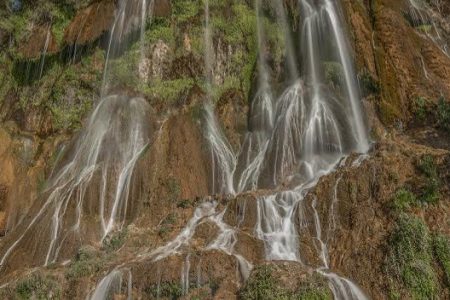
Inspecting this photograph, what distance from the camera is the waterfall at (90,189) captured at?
18938 millimetres

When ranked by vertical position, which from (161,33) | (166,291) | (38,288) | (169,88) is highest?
(161,33)

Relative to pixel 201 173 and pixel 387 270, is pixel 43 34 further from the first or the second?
pixel 387 270

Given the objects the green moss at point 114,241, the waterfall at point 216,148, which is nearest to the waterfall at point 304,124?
the waterfall at point 216,148

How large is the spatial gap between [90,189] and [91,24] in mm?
11005

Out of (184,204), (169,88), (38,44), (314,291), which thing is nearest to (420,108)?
(184,204)

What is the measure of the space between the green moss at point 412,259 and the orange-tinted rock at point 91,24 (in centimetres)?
1856

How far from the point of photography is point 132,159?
21.8 metres

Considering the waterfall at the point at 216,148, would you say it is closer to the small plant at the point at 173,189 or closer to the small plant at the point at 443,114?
the small plant at the point at 173,189

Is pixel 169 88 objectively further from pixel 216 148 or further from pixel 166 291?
pixel 166 291

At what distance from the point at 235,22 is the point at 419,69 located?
9124 millimetres

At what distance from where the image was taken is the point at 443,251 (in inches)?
546

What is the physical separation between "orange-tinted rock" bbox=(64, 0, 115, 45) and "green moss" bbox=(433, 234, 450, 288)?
19302 millimetres

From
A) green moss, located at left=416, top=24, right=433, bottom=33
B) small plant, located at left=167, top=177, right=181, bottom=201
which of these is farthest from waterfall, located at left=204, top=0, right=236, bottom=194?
green moss, located at left=416, top=24, right=433, bottom=33

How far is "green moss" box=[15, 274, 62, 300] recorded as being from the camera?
15500mm
